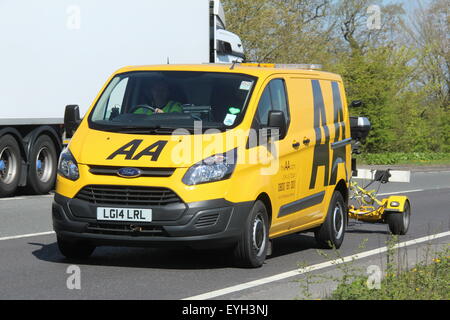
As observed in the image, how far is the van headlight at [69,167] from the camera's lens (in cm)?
A: 962

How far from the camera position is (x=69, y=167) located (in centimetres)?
970

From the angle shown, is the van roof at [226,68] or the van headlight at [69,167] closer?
the van headlight at [69,167]

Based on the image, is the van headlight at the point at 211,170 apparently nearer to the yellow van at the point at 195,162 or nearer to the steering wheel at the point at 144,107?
the yellow van at the point at 195,162

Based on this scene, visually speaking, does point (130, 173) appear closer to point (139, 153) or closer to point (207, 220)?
point (139, 153)

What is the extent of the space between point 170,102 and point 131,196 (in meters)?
1.58

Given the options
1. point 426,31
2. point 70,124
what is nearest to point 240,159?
point 70,124

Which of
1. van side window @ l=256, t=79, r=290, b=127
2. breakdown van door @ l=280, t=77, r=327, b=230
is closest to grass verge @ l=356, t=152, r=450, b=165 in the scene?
breakdown van door @ l=280, t=77, r=327, b=230

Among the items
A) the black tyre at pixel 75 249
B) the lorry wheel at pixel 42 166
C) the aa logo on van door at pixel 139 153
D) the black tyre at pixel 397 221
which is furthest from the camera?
the lorry wheel at pixel 42 166

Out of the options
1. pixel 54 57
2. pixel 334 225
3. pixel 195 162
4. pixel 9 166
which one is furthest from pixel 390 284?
pixel 9 166

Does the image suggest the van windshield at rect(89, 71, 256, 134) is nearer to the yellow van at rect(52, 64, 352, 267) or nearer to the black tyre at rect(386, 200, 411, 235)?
the yellow van at rect(52, 64, 352, 267)

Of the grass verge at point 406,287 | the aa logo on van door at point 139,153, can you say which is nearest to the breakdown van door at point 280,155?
the aa logo on van door at point 139,153

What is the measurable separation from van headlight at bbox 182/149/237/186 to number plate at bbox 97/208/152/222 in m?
0.45

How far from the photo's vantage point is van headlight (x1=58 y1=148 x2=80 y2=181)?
9.62m

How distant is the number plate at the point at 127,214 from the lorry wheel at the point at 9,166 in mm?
8800
